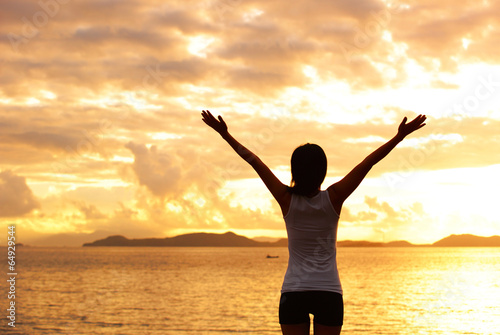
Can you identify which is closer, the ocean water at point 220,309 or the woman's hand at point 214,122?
the woman's hand at point 214,122

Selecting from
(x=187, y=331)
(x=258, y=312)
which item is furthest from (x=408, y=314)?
(x=187, y=331)

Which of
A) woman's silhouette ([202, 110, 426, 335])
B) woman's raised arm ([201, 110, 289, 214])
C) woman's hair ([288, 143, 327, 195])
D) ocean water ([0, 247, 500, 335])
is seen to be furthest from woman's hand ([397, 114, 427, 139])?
ocean water ([0, 247, 500, 335])

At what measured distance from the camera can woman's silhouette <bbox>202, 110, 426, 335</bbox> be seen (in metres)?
3.37

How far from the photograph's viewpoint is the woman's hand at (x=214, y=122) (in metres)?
3.65

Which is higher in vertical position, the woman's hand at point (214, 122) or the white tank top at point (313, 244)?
the woman's hand at point (214, 122)

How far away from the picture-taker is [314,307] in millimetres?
3369

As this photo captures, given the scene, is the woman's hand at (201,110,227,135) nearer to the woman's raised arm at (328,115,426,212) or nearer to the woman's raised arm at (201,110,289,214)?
the woman's raised arm at (201,110,289,214)

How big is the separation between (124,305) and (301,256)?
155 feet

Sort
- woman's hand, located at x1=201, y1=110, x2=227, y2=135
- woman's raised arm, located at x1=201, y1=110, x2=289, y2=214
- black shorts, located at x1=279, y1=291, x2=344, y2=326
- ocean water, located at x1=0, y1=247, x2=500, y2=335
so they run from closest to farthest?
black shorts, located at x1=279, y1=291, x2=344, y2=326
woman's raised arm, located at x1=201, y1=110, x2=289, y2=214
woman's hand, located at x1=201, y1=110, x2=227, y2=135
ocean water, located at x1=0, y1=247, x2=500, y2=335

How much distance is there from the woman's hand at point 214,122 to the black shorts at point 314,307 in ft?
4.13

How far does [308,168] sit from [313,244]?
1.72 ft

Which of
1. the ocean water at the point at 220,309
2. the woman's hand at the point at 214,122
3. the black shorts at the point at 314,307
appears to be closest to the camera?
the black shorts at the point at 314,307

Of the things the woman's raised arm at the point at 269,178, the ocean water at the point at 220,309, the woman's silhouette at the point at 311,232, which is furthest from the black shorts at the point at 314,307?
the ocean water at the point at 220,309

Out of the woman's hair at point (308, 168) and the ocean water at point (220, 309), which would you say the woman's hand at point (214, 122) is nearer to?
the woman's hair at point (308, 168)
